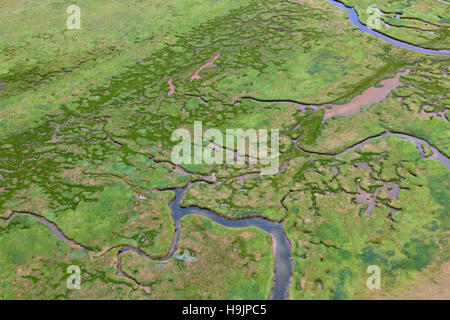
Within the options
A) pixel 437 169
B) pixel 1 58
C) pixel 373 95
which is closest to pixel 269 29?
pixel 373 95

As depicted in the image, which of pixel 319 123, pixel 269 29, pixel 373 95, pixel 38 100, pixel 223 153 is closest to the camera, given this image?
pixel 223 153

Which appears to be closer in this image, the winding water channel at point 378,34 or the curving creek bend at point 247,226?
the curving creek bend at point 247,226

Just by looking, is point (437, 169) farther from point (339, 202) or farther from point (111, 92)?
point (111, 92)

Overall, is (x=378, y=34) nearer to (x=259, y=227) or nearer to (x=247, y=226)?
(x=259, y=227)

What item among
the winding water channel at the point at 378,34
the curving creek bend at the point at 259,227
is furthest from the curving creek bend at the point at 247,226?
the winding water channel at the point at 378,34

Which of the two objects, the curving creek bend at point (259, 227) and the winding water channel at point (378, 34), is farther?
the winding water channel at point (378, 34)

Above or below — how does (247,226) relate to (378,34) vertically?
below

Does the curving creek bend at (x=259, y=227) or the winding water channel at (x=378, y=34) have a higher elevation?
the winding water channel at (x=378, y=34)

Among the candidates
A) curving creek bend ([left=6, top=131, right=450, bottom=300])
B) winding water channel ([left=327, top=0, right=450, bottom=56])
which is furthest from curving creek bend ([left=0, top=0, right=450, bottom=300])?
winding water channel ([left=327, top=0, right=450, bottom=56])

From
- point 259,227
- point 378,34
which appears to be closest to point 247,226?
point 259,227

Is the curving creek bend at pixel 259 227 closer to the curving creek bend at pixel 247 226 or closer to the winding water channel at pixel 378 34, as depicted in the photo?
the curving creek bend at pixel 247 226

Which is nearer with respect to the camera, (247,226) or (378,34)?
(247,226)
